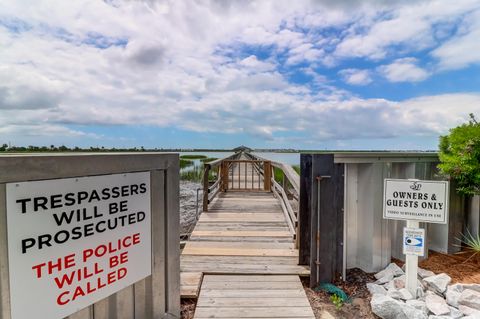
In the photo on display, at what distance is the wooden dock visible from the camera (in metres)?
2.51

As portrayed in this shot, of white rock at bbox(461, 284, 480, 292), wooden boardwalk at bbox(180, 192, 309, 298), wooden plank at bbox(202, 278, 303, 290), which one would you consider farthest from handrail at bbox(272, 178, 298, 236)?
white rock at bbox(461, 284, 480, 292)

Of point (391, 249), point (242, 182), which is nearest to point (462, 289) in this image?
point (391, 249)

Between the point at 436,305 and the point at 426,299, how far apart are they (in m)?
0.14

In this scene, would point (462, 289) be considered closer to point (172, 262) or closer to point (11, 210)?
point (172, 262)

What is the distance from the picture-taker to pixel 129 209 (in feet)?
5.84

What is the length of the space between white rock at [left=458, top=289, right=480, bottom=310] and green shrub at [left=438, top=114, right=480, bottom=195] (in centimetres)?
146

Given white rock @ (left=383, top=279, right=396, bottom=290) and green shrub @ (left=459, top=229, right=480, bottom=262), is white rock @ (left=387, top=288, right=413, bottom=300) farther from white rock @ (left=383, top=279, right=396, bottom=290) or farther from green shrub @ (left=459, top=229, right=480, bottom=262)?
green shrub @ (left=459, top=229, right=480, bottom=262)

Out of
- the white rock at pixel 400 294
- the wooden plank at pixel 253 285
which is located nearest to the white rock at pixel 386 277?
the white rock at pixel 400 294

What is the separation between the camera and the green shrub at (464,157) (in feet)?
10.5

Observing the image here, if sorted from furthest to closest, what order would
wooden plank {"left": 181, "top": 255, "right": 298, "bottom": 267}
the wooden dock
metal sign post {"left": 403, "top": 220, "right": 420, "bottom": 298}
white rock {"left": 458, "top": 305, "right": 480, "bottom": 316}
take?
1. wooden plank {"left": 181, "top": 255, "right": 298, "bottom": 267}
2. metal sign post {"left": 403, "top": 220, "right": 420, "bottom": 298}
3. the wooden dock
4. white rock {"left": 458, "top": 305, "right": 480, "bottom": 316}

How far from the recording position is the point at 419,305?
7.87ft

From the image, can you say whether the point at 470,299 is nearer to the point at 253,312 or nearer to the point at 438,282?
the point at 438,282

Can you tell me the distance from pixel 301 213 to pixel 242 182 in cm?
700

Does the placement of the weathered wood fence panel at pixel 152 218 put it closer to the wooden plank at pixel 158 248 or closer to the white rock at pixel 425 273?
the wooden plank at pixel 158 248
